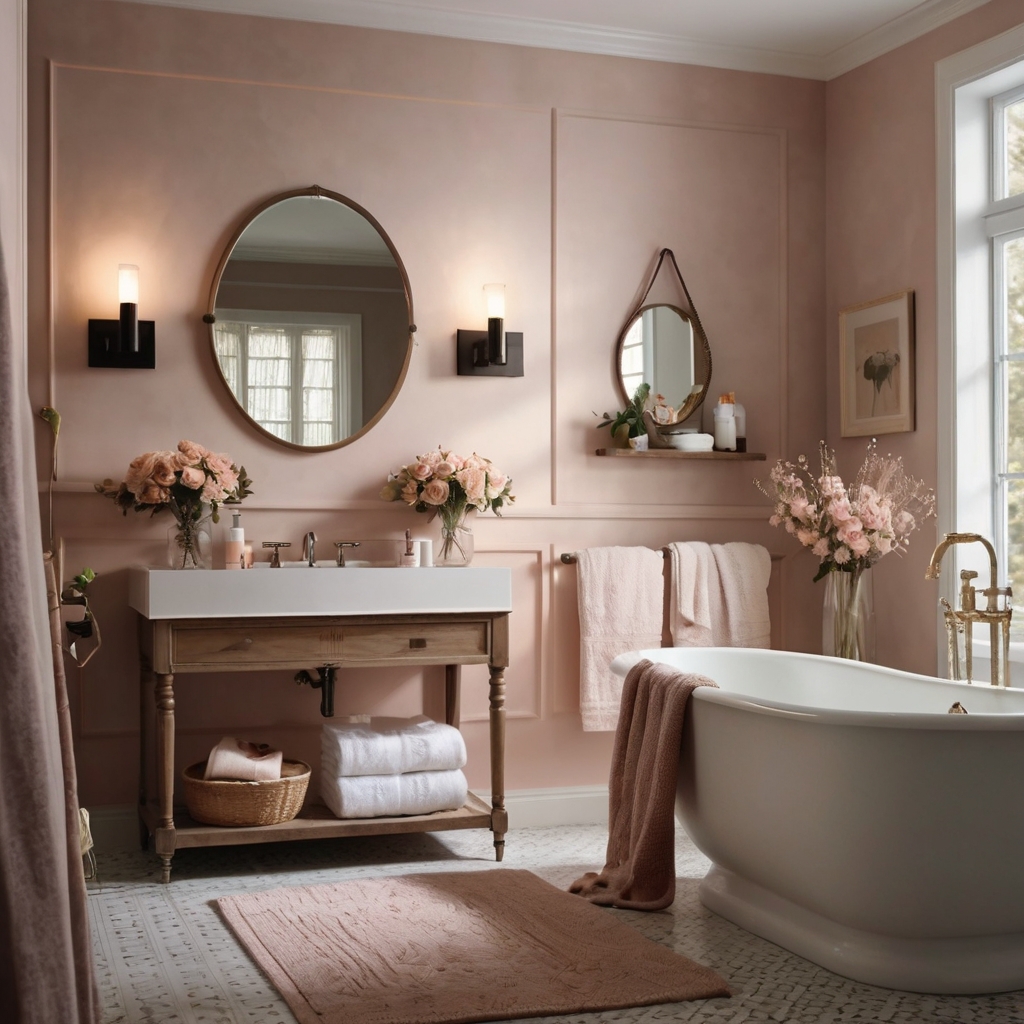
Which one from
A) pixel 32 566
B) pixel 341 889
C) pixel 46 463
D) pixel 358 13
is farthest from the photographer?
pixel 358 13

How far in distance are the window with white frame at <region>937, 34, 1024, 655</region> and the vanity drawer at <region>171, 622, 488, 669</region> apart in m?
1.54

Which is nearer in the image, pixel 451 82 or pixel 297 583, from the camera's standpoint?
pixel 297 583

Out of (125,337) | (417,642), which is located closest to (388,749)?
(417,642)

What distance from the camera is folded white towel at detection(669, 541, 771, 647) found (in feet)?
13.4

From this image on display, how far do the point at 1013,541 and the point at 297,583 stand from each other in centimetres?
214

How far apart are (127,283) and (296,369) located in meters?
0.56

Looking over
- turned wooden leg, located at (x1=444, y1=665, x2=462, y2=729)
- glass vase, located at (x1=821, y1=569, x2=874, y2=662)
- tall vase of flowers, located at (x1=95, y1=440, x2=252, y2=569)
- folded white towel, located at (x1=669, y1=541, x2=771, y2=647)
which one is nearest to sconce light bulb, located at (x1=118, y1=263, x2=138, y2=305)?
tall vase of flowers, located at (x1=95, y1=440, x2=252, y2=569)

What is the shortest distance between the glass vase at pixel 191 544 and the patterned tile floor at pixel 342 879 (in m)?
0.86

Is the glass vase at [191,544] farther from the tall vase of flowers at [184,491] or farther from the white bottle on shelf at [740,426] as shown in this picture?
the white bottle on shelf at [740,426]

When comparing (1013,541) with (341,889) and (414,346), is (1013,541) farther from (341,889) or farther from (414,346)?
(341,889)

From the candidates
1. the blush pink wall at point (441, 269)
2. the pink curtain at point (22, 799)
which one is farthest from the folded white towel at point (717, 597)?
the pink curtain at point (22, 799)

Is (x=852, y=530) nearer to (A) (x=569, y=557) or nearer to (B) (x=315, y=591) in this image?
(A) (x=569, y=557)

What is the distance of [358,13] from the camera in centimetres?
387

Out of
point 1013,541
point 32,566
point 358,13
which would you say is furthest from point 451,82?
point 32,566
